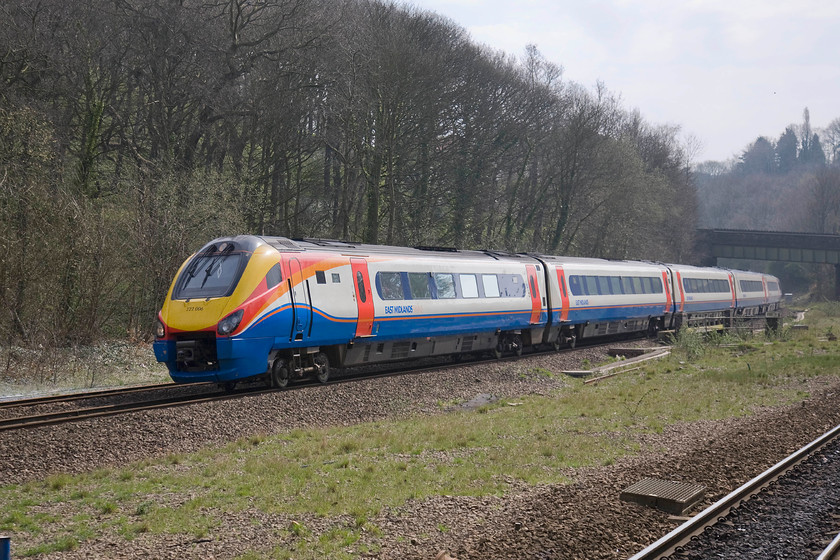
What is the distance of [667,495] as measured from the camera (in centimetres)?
854

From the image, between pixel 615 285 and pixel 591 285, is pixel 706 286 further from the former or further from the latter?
pixel 591 285

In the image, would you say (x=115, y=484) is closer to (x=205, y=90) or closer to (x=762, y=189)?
(x=205, y=90)

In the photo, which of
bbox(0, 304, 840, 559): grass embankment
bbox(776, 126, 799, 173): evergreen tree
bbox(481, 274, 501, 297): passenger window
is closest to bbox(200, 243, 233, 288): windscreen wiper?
bbox(0, 304, 840, 559): grass embankment

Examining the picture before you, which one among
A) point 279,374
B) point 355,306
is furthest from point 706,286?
point 279,374

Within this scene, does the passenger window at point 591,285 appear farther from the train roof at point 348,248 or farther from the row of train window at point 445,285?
the row of train window at point 445,285

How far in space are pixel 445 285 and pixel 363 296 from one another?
3.51 meters

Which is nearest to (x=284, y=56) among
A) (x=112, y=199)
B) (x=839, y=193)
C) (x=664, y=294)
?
(x=112, y=199)

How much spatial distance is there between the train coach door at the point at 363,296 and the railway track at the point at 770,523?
946 centimetres

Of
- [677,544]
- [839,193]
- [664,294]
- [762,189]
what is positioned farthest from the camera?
[762,189]

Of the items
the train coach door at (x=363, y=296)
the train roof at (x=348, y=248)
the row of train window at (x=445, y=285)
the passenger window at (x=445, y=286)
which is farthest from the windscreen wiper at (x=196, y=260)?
the passenger window at (x=445, y=286)

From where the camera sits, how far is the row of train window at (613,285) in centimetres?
2695

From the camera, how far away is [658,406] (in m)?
15.3

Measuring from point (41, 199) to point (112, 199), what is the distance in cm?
420

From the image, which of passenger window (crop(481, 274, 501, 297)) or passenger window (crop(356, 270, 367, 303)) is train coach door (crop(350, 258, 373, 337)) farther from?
passenger window (crop(481, 274, 501, 297))
